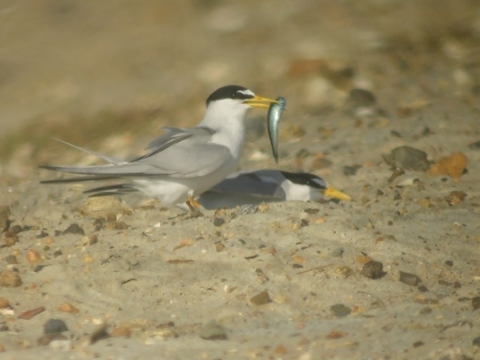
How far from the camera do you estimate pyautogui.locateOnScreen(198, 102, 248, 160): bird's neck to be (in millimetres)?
5043

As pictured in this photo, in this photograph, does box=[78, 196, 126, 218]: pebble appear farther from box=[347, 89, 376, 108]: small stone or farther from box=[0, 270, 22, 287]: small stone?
box=[347, 89, 376, 108]: small stone

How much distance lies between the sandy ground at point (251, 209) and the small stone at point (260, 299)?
2 cm

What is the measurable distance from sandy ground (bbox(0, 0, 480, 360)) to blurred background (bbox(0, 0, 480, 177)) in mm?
29

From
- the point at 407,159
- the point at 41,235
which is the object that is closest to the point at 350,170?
the point at 407,159

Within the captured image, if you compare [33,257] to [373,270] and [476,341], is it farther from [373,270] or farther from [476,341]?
[476,341]

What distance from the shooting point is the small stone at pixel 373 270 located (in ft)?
12.8

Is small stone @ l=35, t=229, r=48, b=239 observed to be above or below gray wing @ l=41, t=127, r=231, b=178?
below

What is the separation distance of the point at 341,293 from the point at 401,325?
46 cm

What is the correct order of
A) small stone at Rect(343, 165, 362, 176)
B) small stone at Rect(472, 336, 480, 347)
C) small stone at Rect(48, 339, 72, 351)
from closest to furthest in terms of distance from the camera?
small stone at Rect(472, 336, 480, 347) → small stone at Rect(48, 339, 72, 351) → small stone at Rect(343, 165, 362, 176)

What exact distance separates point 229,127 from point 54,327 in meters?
2.03

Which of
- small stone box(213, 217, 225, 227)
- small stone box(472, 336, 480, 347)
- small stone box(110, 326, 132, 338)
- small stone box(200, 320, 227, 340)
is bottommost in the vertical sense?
small stone box(213, 217, 225, 227)

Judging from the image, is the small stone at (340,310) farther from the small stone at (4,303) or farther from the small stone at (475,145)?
the small stone at (475,145)

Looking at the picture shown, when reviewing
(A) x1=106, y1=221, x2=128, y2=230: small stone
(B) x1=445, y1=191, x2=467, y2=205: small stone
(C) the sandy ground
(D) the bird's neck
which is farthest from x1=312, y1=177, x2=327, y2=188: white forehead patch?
(A) x1=106, y1=221, x2=128, y2=230: small stone

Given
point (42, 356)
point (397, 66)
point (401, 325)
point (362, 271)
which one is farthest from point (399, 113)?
point (42, 356)
